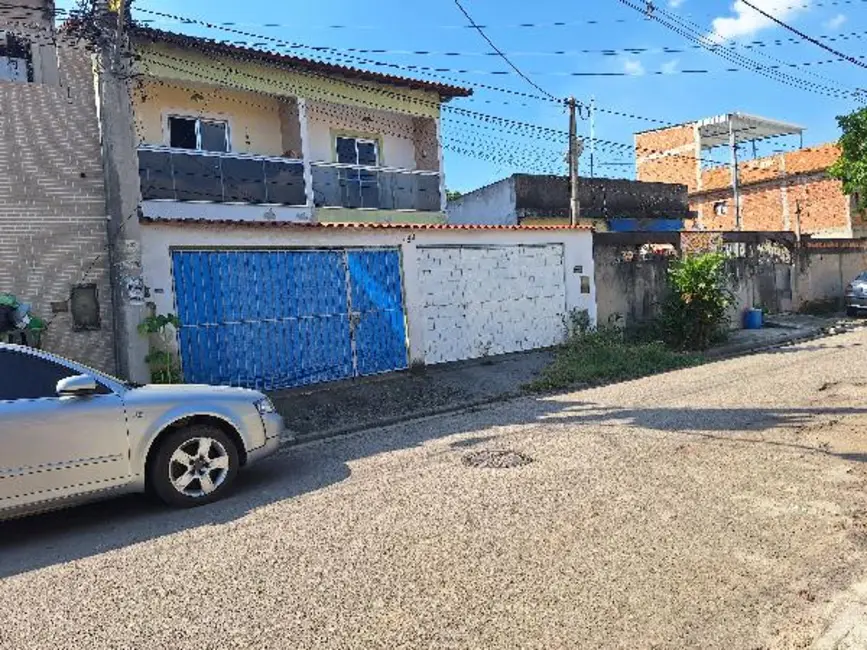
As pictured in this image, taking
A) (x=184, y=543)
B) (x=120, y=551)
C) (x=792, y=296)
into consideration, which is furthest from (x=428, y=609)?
(x=792, y=296)

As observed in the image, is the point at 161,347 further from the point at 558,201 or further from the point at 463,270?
the point at 558,201

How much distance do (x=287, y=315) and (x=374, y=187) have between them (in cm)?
631

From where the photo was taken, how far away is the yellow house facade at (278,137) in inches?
481

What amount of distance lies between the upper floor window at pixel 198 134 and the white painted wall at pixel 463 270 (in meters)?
5.24

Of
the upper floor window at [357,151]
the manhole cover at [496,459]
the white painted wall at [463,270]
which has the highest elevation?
the upper floor window at [357,151]

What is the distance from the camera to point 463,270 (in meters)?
11.7

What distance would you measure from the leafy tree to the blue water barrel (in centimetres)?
610

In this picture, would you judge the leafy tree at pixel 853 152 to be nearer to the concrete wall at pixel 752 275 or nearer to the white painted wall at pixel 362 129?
the concrete wall at pixel 752 275

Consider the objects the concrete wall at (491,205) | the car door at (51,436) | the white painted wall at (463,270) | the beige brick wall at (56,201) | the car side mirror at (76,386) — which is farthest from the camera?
the concrete wall at (491,205)

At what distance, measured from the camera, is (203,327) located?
8.92 meters

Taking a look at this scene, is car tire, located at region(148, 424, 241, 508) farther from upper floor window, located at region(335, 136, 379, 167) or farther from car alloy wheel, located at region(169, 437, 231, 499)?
upper floor window, located at region(335, 136, 379, 167)

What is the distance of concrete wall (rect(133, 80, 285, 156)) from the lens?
12.8 meters

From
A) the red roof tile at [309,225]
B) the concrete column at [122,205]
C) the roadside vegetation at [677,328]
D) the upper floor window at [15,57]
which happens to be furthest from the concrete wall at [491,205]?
the concrete column at [122,205]

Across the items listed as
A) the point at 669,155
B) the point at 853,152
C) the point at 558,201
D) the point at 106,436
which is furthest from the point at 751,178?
the point at 106,436
